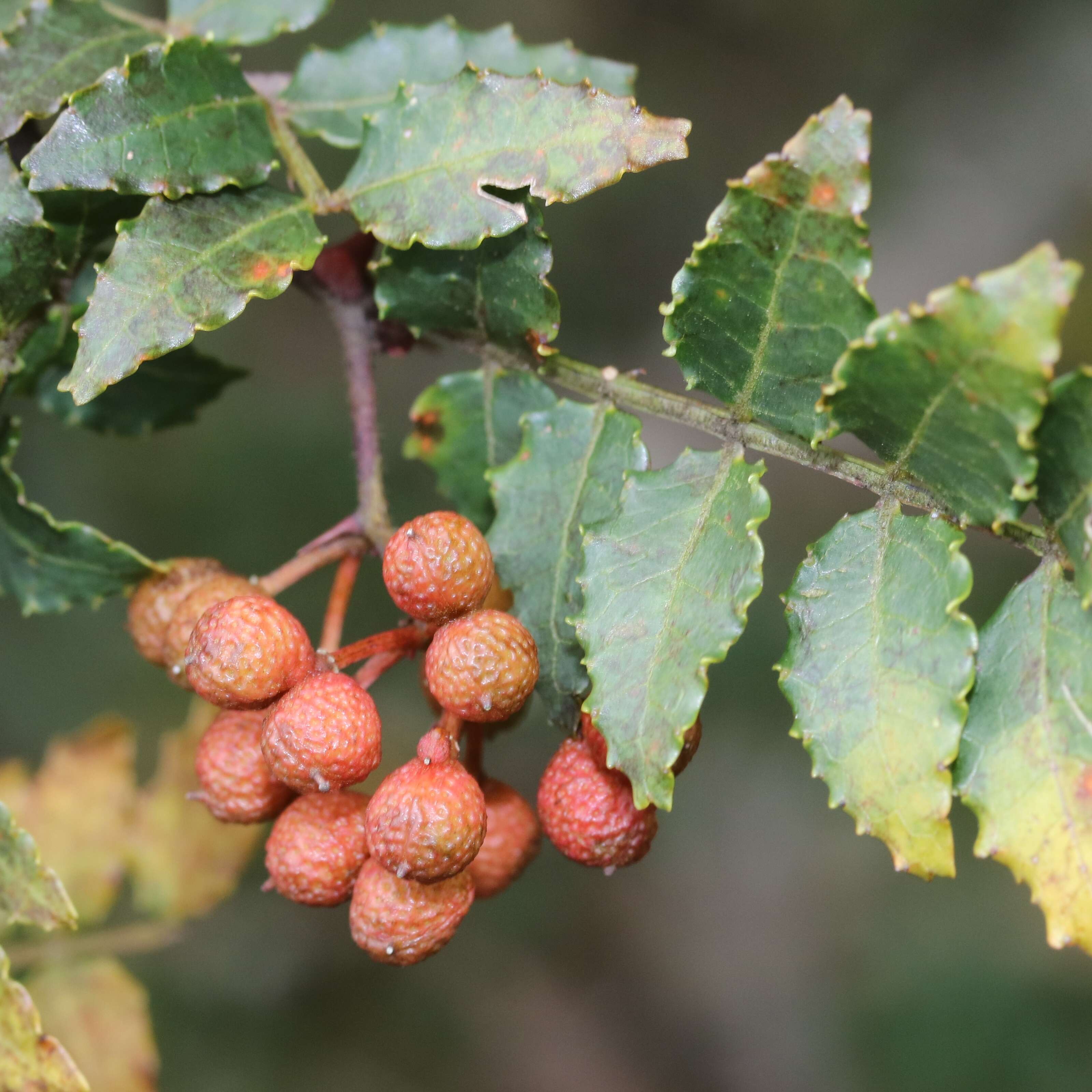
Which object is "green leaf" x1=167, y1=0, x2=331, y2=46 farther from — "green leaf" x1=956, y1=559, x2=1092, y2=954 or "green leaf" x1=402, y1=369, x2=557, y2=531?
"green leaf" x1=956, y1=559, x2=1092, y2=954

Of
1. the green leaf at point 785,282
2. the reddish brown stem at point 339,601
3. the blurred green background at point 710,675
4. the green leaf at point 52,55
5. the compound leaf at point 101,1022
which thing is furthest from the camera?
the blurred green background at point 710,675

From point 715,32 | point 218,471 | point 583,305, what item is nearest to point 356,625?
point 218,471

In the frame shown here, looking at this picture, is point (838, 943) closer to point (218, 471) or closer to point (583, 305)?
point (583, 305)

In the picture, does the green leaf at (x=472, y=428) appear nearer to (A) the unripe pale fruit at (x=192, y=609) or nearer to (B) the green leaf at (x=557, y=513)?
(B) the green leaf at (x=557, y=513)

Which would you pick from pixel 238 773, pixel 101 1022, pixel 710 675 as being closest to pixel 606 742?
pixel 238 773

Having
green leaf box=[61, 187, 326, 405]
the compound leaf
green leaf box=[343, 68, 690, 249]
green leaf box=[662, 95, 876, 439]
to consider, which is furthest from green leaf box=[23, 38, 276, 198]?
the compound leaf

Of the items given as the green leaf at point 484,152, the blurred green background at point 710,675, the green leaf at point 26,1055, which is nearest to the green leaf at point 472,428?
the green leaf at point 484,152

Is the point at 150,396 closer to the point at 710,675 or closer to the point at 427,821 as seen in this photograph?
the point at 427,821
